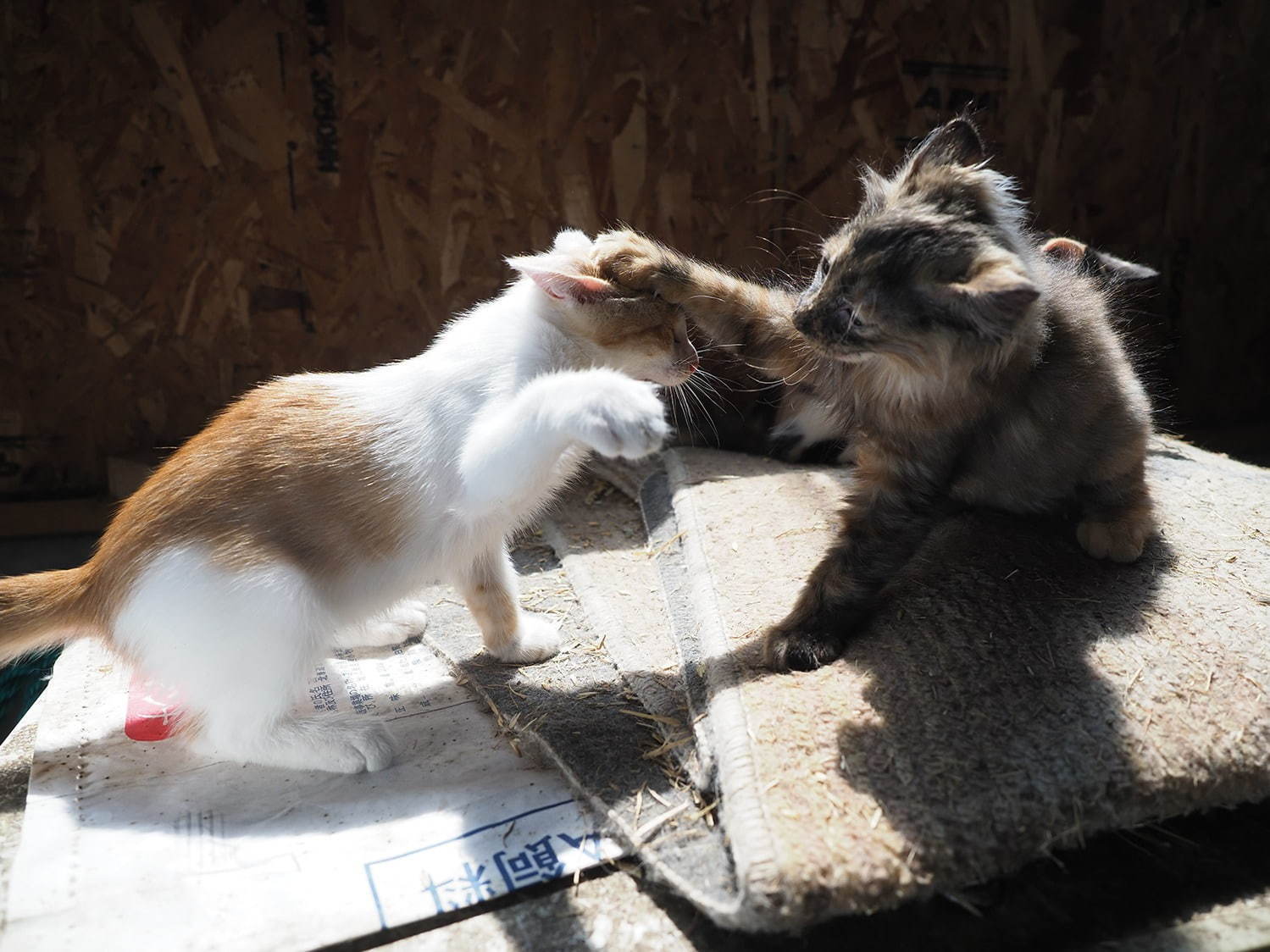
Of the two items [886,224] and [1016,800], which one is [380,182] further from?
[1016,800]

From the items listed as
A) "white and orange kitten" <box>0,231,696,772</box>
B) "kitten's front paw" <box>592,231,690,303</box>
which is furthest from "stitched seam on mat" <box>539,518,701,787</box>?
"kitten's front paw" <box>592,231,690,303</box>

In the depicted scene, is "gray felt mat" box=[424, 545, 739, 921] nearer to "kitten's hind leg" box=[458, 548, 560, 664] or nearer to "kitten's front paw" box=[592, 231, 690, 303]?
"kitten's hind leg" box=[458, 548, 560, 664]

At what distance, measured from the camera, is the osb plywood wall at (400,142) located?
275cm

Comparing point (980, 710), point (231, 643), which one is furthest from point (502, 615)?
point (980, 710)

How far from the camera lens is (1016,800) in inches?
55.8

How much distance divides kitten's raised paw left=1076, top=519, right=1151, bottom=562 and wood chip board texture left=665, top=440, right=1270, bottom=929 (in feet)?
0.09

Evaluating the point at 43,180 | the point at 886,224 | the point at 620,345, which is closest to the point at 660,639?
the point at 620,345

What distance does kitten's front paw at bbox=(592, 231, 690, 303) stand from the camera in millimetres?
1889

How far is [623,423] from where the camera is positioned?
1.46 m

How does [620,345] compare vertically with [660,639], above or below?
above

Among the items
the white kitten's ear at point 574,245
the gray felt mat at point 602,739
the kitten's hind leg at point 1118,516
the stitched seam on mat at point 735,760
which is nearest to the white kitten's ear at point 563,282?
the white kitten's ear at point 574,245

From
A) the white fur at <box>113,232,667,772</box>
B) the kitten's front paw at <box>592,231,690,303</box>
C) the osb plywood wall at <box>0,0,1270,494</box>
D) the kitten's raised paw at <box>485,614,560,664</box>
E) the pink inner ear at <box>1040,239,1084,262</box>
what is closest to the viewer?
the white fur at <box>113,232,667,772</box>

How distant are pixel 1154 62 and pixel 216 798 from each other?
3.68m

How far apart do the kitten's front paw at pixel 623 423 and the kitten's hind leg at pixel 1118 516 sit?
1.05 metres
